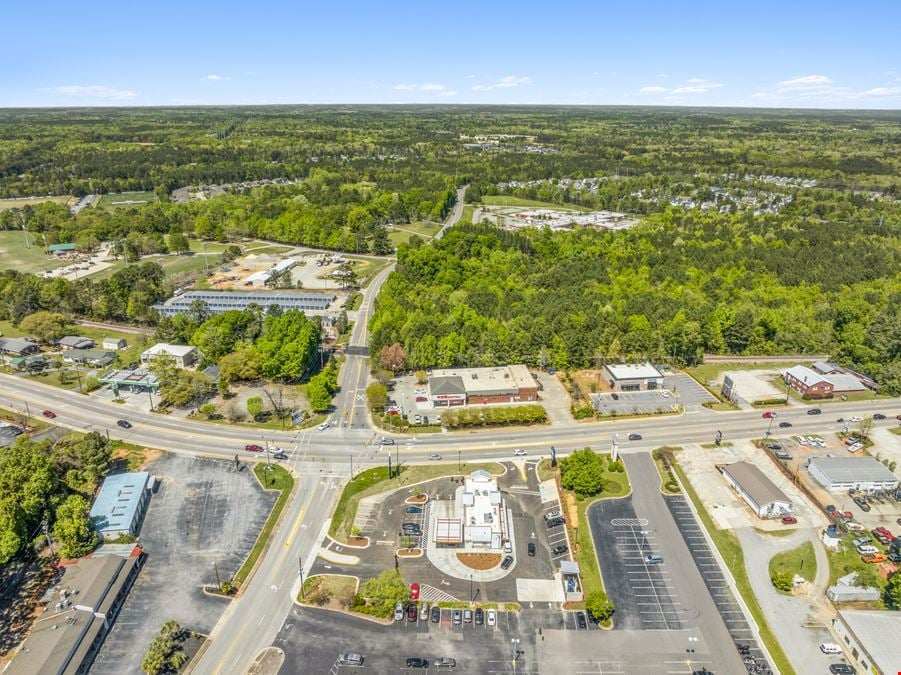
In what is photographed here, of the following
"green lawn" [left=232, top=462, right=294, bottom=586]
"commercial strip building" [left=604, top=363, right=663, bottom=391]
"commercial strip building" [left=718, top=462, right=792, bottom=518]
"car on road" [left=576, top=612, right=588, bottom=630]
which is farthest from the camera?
"commercial strip building" [left=604, top=363, right=663, bottom=391]

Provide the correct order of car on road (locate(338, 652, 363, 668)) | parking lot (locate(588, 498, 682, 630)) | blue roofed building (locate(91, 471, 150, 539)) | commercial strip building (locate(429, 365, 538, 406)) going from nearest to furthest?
car on road (locate(338, 652, 363, 668)) < parking lot (locate(588, 498, 682, 630)) < blue roofed building (locate(91, 471, 150, 539)) < commercial strip building (locate(429, 365, 538, 406))

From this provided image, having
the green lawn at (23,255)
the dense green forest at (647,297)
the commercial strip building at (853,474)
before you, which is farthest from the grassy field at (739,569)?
the green lawn at (23,255)

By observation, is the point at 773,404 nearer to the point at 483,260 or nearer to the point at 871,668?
the point at 871,668

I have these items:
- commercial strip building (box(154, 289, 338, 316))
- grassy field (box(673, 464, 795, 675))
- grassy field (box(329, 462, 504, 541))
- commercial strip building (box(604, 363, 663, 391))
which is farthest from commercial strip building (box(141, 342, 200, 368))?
grassy field (box(673, 464, 795, 675))

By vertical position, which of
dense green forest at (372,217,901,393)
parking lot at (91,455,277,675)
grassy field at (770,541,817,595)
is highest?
dense green forest at (372,217,901,393)

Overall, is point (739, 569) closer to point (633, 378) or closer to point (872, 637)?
point (872, 637)

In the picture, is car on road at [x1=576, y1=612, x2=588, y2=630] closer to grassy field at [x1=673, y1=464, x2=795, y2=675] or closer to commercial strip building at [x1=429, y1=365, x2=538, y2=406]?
grassy field at [x1=673, y1=464, x2=795, y2=675]

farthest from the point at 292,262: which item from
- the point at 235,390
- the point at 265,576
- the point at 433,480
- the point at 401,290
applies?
the point at 265,576
